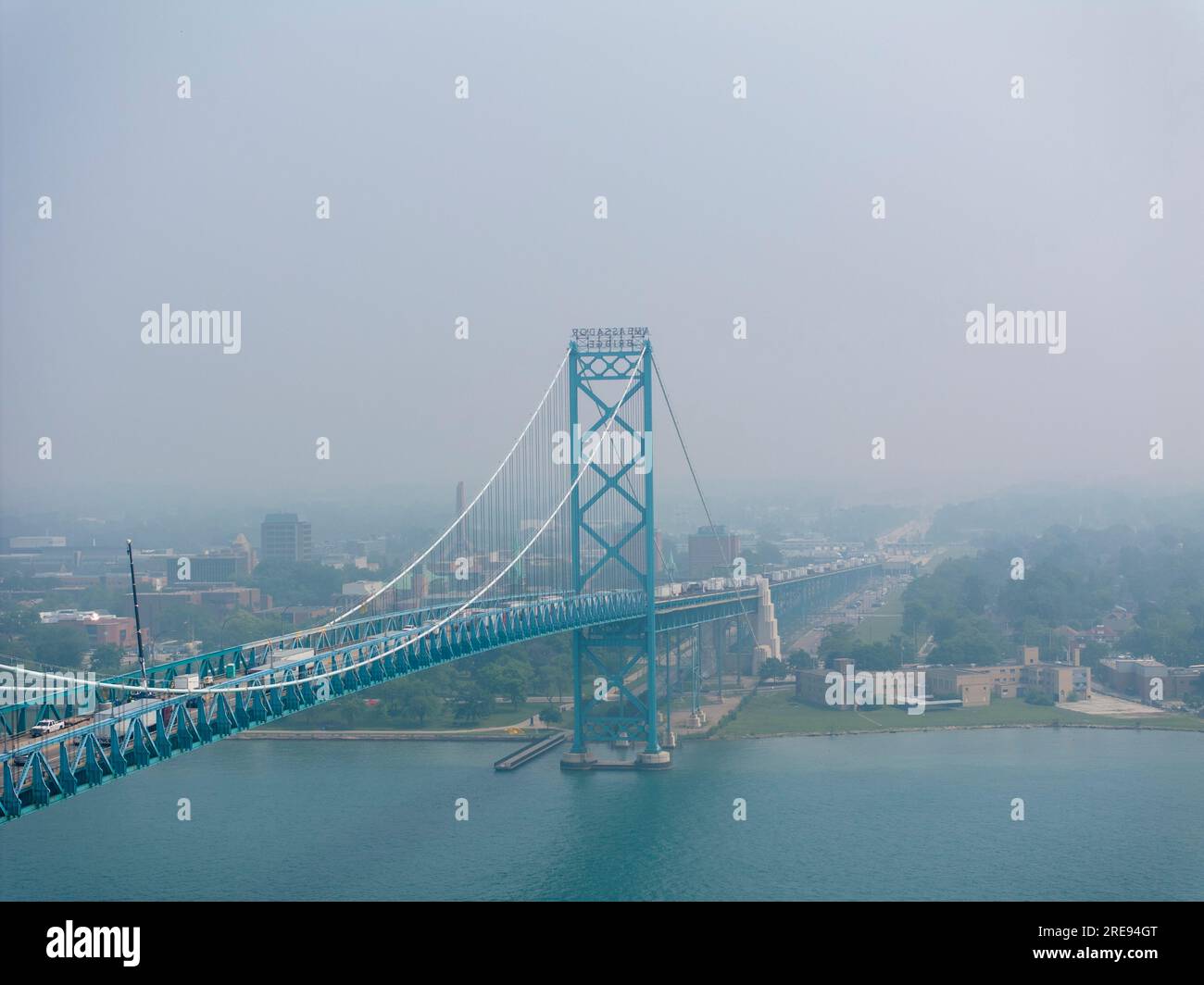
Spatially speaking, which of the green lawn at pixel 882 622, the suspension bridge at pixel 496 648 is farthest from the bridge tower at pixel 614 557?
the green lawn at pixel 882 622

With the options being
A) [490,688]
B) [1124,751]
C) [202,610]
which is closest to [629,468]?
[490,688]

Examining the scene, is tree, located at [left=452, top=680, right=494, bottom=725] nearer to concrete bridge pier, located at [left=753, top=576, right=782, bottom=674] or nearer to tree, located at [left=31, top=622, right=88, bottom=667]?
concrete bridge pier, located at [left=753, top=576, right=782, bottom=674]

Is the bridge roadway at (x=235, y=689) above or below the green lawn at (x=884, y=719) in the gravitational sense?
above

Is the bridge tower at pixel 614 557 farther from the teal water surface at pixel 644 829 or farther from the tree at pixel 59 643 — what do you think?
the tree at pixel 59 643

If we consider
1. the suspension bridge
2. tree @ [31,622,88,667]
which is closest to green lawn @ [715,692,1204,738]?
the suspension bridge

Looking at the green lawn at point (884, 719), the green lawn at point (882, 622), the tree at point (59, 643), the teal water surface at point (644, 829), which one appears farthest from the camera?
the green lawn at point (882, 622)

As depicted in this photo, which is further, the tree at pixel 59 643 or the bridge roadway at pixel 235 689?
the tree at pixel 59 643

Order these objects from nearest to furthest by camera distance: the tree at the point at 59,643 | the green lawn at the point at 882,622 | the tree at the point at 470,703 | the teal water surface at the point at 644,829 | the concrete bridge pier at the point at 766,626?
the teal water surface at the point at 644,829, the tree at the point at 470,703, the tree at the point at 59,643, the concrete bridge pier at the point at 766,626, the green lawn at the point at 882,622

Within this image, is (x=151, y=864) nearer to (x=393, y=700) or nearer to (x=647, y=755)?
(x=647, y=755)
